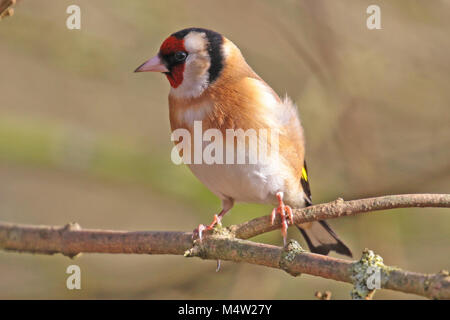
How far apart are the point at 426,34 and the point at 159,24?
1742mm

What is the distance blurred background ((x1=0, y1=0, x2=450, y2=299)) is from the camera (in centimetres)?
358

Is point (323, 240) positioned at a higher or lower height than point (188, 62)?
lower

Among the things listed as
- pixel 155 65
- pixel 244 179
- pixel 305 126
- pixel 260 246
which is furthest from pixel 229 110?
pixel 305 126

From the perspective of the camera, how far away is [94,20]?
3861mm

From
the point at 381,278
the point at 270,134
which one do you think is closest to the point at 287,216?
the point at 270,134

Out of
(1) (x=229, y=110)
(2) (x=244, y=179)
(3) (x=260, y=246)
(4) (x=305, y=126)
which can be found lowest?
(3) (x=260, y=246)

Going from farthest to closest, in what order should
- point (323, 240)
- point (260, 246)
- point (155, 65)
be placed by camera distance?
1. point (323, 240)
2. point (155, 65)
3. point (260, 246)

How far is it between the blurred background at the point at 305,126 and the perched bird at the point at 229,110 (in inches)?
24.6

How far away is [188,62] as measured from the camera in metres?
3.05

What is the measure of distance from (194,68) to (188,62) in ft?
0.15

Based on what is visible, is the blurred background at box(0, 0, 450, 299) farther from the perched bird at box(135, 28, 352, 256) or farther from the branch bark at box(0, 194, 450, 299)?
the branch bark at box(0, 194, 450, 299)

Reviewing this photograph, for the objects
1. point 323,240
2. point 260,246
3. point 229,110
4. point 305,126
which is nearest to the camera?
point 260,246

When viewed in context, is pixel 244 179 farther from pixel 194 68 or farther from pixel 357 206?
pixel 357 206

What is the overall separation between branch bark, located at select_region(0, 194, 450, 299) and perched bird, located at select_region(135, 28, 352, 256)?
27 centimetres
